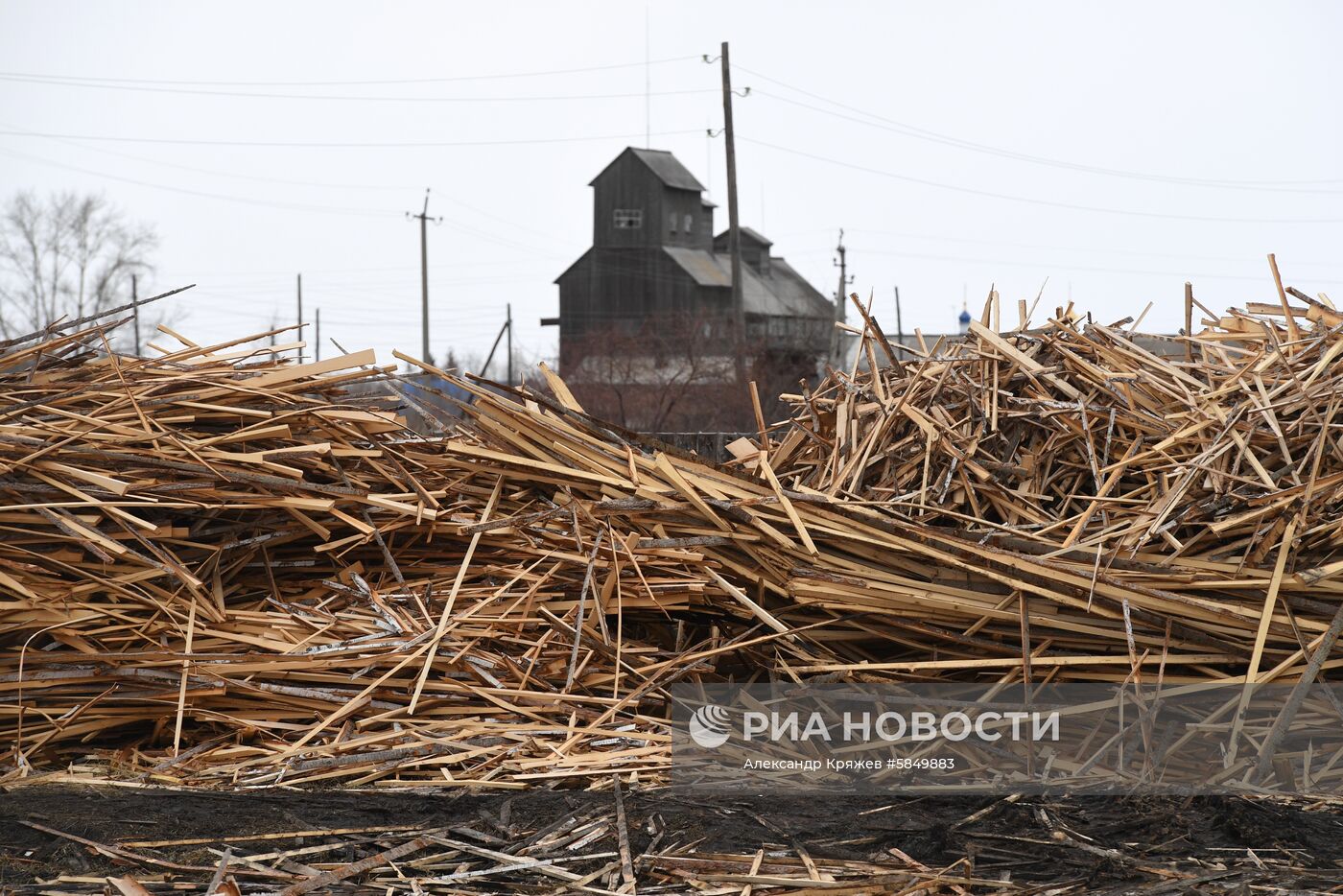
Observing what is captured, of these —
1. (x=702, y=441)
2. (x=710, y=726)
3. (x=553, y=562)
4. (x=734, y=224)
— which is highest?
(x=734, y=224)

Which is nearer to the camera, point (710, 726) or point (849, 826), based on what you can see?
point (849, 826)

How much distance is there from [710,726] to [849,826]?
3.04ft

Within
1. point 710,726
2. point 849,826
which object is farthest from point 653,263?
point 849,826

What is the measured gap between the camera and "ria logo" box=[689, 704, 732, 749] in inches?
174

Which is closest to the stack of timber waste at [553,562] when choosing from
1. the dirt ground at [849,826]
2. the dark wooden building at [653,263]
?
the dirt ground at [849,826]

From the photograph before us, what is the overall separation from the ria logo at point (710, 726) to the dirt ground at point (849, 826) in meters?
0.48

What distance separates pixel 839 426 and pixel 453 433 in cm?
194

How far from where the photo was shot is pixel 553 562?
4891 millimetres

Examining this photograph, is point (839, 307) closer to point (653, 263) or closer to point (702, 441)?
point (653, 263)

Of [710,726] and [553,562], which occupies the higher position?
[553,562]

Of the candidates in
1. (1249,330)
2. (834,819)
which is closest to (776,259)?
(1249,330)

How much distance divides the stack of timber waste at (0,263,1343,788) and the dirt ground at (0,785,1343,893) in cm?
28

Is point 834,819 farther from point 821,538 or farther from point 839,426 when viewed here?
point 839,426

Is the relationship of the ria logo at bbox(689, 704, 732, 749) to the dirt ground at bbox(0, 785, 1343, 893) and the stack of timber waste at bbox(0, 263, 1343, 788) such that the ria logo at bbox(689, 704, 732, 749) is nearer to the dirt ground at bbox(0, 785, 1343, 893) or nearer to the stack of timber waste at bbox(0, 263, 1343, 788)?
the stack of timber waste at bbox(0, 263, 1343, 788)
